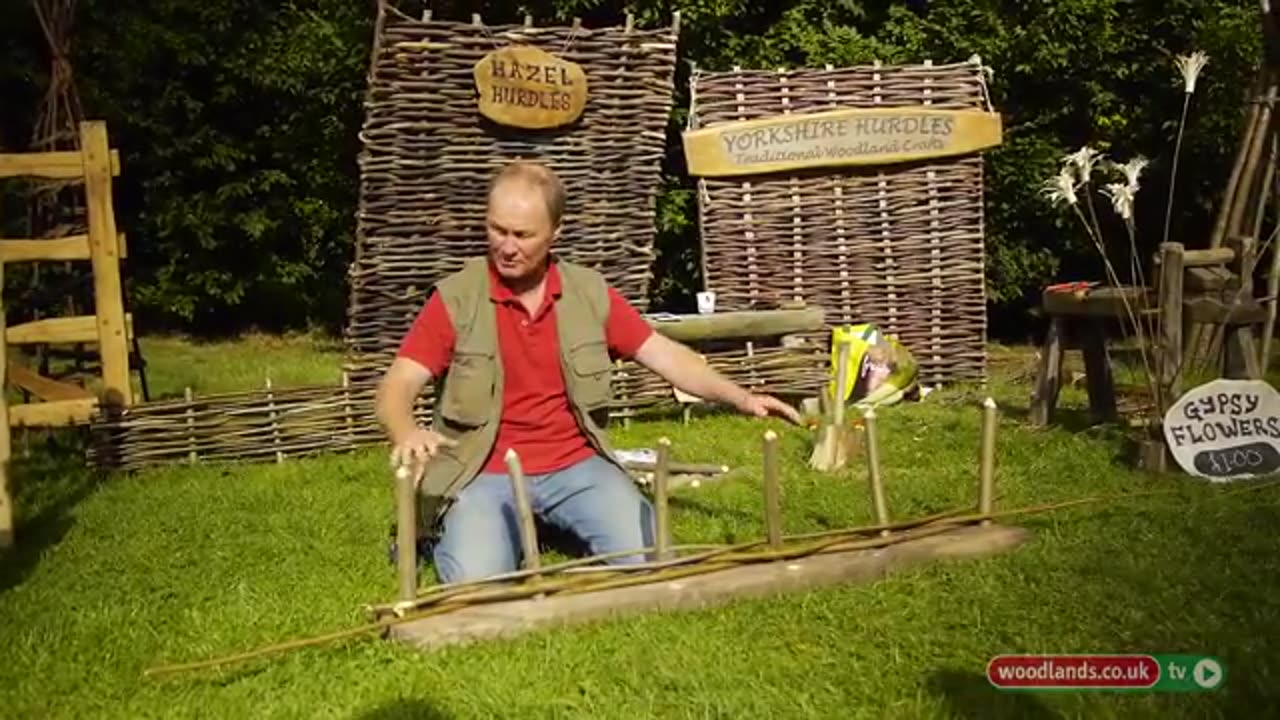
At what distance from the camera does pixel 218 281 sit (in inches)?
444

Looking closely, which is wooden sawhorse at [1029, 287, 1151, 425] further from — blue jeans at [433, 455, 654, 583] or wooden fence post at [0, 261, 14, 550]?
wooden fence post at [0, 261, 14, 550]

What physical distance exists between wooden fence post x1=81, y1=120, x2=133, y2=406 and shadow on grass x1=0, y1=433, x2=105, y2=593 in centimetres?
44

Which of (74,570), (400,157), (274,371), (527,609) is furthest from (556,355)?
(274,371)

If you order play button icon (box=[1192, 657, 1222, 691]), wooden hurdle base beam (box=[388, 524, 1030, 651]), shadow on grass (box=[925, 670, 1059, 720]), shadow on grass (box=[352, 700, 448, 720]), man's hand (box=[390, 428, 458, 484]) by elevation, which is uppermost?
man's hand (box=[390, 428, 458, 484])

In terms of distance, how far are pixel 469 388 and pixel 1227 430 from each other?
324 cm

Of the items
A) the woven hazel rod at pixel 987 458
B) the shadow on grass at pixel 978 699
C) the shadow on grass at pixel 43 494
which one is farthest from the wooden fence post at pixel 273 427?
the shadow on grass at pixel 978 699

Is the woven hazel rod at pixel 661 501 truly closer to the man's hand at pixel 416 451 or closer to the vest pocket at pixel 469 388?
the man's hand at pixel 416 451

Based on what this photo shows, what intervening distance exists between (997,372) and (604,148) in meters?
3.48

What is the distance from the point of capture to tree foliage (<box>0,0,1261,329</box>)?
10195mm

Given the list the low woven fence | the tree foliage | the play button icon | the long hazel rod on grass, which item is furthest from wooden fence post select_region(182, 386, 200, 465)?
the play button icon

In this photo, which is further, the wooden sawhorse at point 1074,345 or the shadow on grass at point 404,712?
the wooden sawhorse at point 1074,345

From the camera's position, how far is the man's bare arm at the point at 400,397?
153 inches

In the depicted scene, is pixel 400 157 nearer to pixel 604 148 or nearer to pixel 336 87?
pixel 604 148

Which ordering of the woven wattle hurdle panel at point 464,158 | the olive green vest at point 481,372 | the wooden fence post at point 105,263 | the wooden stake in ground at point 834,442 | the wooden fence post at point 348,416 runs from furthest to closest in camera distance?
the woven wattle hurdle panel at point 464,158, the wooden fence post at point 348,416, the wooden fence post at point 105,263, the wooden stake in ground at point 834,442, the olive green vest at point 481,372
